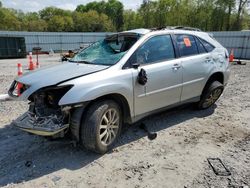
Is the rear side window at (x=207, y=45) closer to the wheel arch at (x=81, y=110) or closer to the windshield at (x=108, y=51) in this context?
the windshield at (x=108, y=51)

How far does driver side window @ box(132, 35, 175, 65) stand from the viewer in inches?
153

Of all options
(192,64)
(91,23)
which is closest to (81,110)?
(192,64)

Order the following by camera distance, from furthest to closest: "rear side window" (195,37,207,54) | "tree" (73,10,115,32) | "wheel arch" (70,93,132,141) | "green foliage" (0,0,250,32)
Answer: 1. "tree" (73,10,115,32)
2. "green foliage" (0,0,250,32)
3. "rear side window" (195,37,207,54)
4. "wheel arch" (70,93,132,141)

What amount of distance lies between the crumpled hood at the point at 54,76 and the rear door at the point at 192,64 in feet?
5.75

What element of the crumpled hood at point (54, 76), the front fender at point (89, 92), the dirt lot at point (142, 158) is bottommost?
the dirt lot at point (142, 158)

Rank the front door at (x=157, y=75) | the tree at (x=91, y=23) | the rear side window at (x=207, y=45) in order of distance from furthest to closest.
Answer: the tree at (x=91, y=23), the rear side window at (x=207, y=45), the front door at (x=157, y=75)

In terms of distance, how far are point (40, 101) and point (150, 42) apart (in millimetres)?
2032

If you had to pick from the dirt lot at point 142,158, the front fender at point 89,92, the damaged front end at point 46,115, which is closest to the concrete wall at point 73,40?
the dirt lot at point 142,158

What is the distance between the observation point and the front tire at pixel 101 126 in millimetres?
3248

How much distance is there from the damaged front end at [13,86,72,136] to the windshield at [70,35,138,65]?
3.06ft

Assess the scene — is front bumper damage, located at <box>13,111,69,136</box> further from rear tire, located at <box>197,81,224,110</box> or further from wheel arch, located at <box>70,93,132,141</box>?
rear tire, located at <box>197,81,224,110</box>

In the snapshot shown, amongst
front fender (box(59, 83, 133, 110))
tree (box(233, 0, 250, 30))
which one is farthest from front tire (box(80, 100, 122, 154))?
tree (box(233, 0, 250, 30))

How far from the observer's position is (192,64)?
4.61 m

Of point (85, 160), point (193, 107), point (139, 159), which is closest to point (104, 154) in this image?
point (85, 160)
